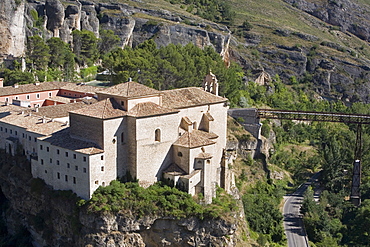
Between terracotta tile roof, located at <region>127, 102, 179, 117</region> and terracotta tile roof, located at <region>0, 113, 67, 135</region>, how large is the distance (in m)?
8.08

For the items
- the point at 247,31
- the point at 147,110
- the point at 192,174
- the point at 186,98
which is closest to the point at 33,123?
the point at 147,110

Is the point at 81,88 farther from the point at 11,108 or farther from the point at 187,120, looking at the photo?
the point at 187,120

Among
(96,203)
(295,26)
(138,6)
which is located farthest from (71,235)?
(295,26)

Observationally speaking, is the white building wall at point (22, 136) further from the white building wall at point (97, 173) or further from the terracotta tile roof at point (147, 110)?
the terracotta tile roof at point (147, 110)

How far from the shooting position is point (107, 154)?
1767 inches

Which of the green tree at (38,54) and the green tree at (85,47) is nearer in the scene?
Result: the green tree at (38,54)

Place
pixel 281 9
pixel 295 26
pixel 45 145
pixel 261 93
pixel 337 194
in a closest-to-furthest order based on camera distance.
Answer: pixel 45 145 → pixel 337 194 → pixel 261 93 → pixel 295 26 → pixel 281 9

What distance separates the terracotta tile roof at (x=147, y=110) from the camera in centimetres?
4600

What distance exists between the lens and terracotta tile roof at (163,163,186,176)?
4722cm

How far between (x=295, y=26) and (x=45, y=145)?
119 m

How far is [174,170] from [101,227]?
7645mm

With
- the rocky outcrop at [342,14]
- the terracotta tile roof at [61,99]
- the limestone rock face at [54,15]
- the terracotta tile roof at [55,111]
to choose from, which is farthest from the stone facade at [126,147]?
the rocky outcrop at [342,14]

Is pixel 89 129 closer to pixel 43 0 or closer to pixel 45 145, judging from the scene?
pixel 45 145

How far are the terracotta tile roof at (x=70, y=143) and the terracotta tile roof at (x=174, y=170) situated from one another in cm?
624
